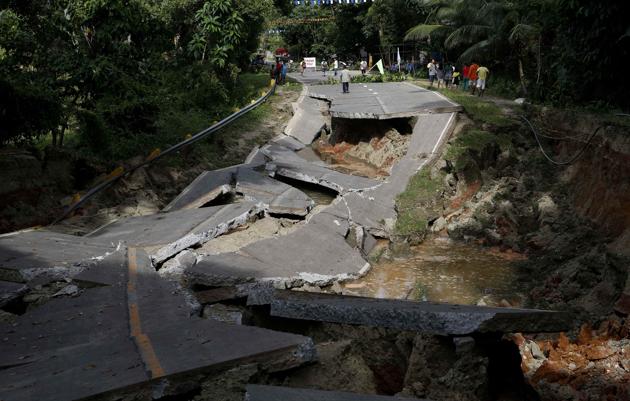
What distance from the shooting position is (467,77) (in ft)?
81.6

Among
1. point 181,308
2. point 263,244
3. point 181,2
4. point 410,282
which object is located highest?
point 181,2

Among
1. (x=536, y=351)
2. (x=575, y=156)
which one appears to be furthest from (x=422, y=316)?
(x=575, y=156)

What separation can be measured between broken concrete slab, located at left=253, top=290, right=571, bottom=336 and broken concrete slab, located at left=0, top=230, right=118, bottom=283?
314 centimetres

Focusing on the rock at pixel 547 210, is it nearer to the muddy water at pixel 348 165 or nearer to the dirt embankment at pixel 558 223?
the dirt embankment at pixel 558 223

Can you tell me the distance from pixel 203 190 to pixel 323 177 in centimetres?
300

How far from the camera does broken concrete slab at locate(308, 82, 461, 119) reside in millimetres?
18086

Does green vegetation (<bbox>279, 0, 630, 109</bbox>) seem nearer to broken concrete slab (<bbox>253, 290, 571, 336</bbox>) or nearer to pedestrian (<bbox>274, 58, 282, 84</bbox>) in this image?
pedestrian (<bbox>274, 58, 282, 84</bbox>)

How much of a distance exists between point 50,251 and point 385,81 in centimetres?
2498

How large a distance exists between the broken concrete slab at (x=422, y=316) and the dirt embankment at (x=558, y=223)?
4.77ft

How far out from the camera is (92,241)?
30.1 feet

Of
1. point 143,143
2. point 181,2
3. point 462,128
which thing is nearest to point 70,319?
point 143,143

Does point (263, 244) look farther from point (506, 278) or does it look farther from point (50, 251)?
point (506, 278)

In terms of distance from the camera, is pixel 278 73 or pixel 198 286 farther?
pixel 278 73

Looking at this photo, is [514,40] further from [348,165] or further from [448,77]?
[348,165]
